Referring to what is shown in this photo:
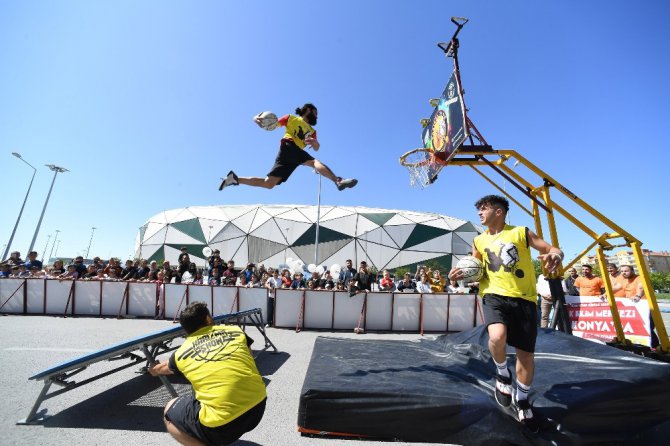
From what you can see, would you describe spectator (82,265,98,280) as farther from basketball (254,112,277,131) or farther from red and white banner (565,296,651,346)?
red and white banner (565,296,651,346)

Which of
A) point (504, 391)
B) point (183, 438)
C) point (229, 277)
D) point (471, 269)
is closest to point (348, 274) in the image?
point (229, 277)

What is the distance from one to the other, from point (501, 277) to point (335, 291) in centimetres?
728

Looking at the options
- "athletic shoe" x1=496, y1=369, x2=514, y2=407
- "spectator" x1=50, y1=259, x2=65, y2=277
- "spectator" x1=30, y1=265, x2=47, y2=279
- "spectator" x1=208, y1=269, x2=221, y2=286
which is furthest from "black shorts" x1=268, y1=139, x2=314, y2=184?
"spectator" x1=30, y1=265, x2=47, y2=279

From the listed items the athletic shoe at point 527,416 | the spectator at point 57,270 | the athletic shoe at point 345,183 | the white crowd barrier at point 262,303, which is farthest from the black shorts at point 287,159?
the spectator at point 57,270

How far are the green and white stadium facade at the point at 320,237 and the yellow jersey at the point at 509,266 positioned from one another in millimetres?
40691

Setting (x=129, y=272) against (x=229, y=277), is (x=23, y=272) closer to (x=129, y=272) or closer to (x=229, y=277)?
(x=129, y=272)

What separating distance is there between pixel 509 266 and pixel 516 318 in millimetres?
487

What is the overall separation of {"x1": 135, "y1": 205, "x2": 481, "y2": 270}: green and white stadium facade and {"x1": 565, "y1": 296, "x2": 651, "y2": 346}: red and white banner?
37.1m

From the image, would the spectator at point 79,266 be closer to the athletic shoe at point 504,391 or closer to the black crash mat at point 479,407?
the black crash mat at point 479,407

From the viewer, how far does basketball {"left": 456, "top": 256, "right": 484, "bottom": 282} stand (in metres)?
3.29

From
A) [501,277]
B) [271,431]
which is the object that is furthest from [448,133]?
[271,431]

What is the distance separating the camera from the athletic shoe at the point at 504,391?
3021 millimetres

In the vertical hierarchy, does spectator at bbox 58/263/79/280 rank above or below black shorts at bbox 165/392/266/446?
above

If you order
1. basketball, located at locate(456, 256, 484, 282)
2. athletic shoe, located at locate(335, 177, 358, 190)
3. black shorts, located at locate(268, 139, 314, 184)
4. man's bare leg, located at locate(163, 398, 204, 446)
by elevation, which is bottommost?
man's bare leg, located at locate(163, 398, 204, 446)
